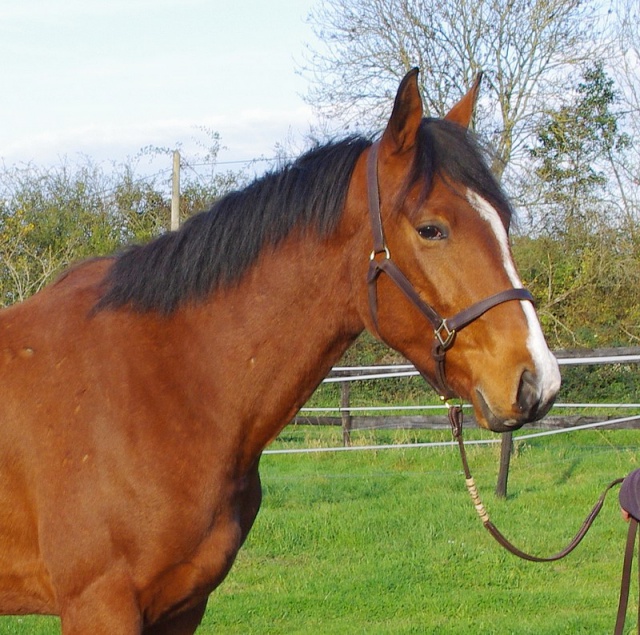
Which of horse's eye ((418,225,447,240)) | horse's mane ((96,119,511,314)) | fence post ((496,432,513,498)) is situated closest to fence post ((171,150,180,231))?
fence post ((496,432,513,498))

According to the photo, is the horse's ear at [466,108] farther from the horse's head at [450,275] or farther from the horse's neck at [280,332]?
the horse's neck at [280,332]

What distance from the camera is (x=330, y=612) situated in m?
5.44

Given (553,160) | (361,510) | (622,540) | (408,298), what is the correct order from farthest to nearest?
(553,160) → (361,510) → (622,540) → (408,298)

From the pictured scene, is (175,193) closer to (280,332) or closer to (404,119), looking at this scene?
(280,332)

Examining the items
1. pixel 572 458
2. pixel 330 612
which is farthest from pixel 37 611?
pixel 572 458

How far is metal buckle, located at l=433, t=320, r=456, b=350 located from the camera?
2.56 meters

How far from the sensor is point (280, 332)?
9.48 ft

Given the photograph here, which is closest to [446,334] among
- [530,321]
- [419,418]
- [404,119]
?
[530,321]

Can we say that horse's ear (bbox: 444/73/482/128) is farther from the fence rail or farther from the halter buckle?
the fence rail

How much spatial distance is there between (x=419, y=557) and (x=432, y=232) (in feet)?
14.5

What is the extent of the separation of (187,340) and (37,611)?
3.65 ft

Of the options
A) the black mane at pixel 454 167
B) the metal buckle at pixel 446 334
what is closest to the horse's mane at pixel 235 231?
the black mane at pixel 454 167

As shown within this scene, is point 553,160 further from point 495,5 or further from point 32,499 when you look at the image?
point 32,499

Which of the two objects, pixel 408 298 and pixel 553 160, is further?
pixel 553 160
